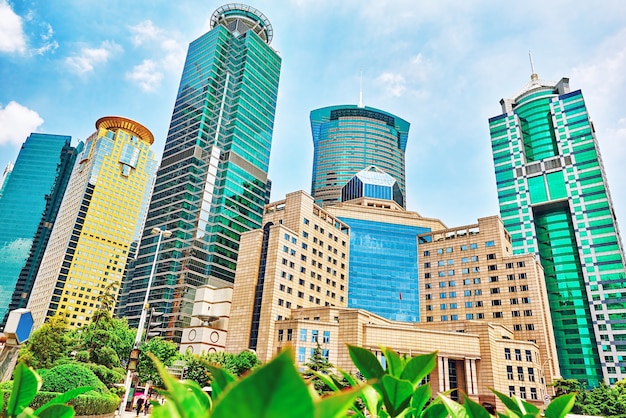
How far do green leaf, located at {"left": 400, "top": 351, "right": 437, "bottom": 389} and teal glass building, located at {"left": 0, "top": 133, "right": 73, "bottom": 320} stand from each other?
562 feet

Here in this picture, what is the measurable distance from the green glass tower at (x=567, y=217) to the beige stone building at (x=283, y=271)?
48.1 m

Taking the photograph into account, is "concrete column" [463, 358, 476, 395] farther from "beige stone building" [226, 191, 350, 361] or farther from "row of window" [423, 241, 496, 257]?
"row of window" [423, 241, 496, 257]

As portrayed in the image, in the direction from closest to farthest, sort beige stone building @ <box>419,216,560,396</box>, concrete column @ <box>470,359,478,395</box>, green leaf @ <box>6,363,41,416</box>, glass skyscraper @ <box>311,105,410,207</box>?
1. green leaf @ <box>6,363,41,416</box>
2. concrete column @ <box>470,359,478,395</box>
3. beige stone building @ <box>419,216,560,396</box>
4. glass skyscraper @ <box>311,105,410,207</box>

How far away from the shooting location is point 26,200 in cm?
15288

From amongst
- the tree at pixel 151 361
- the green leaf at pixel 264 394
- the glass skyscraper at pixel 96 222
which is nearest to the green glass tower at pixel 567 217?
the tree at pixel 151 361

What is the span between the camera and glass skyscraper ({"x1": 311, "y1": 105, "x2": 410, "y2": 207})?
15525 cm

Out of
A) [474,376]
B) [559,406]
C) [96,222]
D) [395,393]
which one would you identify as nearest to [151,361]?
[474,376]

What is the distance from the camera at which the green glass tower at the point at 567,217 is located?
3206 inches

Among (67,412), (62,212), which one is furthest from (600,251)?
(62,212)

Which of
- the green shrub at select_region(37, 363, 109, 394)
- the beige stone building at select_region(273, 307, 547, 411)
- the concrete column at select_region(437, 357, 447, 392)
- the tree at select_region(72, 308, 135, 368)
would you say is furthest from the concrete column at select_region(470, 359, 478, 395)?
the green shrub at select_region(37, 363, 109, 394)

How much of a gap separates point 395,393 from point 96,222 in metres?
143

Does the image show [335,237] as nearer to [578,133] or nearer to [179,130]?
[179,130]

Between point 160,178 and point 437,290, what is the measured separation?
6590 cm

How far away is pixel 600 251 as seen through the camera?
283 feet
